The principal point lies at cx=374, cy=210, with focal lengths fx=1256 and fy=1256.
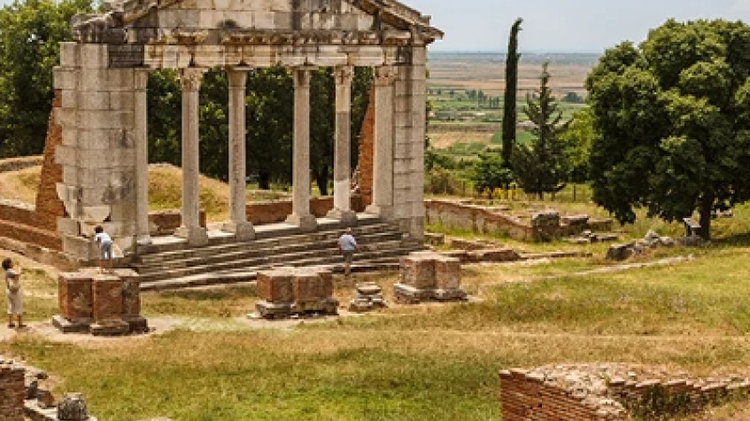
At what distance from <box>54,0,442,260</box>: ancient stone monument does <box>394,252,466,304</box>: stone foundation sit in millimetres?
5445

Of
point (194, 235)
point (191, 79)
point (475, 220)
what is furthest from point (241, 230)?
point (475, 220)

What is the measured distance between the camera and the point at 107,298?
25781 millimetres

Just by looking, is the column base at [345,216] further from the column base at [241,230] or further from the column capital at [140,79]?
the column capital at [140,79]

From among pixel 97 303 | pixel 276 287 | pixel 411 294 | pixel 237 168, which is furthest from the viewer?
pixel 237 168

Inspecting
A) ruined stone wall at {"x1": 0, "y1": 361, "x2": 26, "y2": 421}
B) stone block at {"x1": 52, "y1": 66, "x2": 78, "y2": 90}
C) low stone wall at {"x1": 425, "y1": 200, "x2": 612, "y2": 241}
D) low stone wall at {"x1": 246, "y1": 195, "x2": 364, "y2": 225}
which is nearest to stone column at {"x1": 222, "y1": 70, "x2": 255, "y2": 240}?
low stone wall at {"x1": 246, "y1": 195, "x2": 364, "y2": 225}

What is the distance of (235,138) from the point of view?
3403 cm

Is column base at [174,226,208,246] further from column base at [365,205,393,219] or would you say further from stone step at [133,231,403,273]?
column base at [365,205,393,219]

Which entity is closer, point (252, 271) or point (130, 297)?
point (130, 297)

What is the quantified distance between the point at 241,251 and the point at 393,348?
10554 mm

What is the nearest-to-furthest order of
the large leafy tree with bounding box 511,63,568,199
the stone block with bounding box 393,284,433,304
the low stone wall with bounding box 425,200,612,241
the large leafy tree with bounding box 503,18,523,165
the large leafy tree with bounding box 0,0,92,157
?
the stone block with bounding box 393,284,433,304
the low stone wall with bounding box 425,200,612,241
the large leafy tree with bounding box 0,0,92,157
the large leafy tree with bounding box 511,63,568,199
the large leafy tree with bounding box 503,18,523,165

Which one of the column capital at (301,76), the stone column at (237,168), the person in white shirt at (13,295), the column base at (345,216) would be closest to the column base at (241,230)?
the stone column at (237,168)

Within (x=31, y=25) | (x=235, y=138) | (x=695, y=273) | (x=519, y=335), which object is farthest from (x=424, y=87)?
(x=31, y=25)

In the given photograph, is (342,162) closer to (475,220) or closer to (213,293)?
(213,293)

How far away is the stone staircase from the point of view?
3200cm
